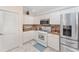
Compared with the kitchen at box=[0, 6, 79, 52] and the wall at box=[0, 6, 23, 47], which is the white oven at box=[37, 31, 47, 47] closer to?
the kitchen at box=[0, 6, 79, 52]

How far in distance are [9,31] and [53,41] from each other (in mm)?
1283

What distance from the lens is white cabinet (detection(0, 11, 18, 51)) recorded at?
7.13 feet

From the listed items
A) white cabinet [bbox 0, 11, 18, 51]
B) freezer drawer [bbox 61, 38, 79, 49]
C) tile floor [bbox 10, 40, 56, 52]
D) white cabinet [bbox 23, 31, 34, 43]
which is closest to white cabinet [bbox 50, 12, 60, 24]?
freezer drawer [bbox 61, 38, 79, 49]

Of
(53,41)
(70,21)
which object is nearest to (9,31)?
(53,41)

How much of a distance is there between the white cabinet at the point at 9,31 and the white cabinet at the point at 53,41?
0.99m

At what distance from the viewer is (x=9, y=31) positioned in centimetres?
233

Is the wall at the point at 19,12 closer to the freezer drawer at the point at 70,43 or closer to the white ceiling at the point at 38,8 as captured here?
the white ceiling at the point at 38,8

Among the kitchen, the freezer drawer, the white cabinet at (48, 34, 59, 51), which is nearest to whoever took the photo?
the freezer drawer

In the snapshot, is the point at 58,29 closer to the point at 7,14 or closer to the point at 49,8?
the point at 49,8

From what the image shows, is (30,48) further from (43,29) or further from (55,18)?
(55,18)

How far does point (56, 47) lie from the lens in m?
2.13

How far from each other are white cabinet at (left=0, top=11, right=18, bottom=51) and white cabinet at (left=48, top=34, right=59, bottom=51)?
99cm

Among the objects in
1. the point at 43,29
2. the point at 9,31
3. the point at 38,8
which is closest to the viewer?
the point at 38,8
